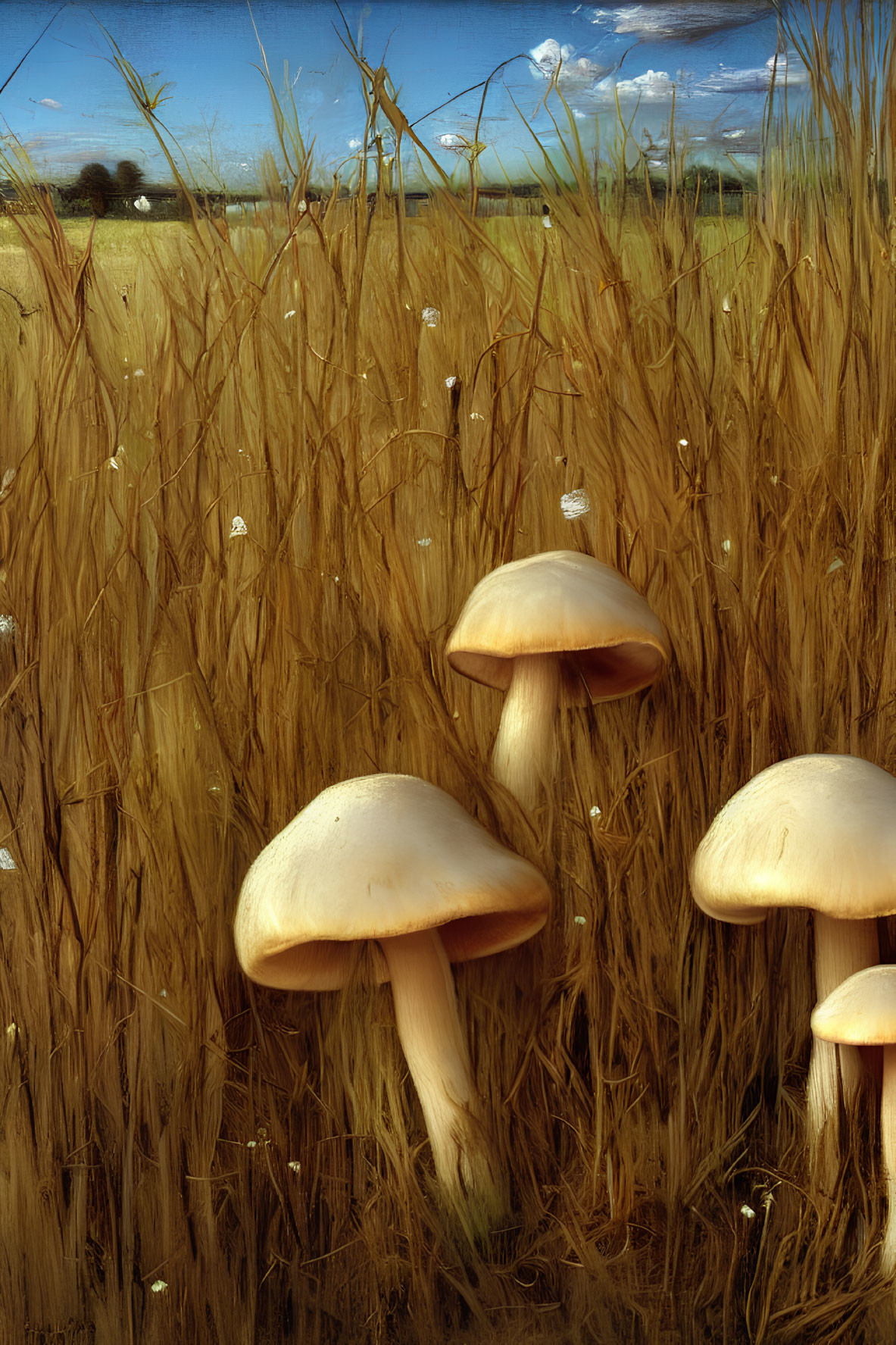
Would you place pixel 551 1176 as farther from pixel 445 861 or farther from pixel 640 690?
pixel 640 690

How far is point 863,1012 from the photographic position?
1104mm

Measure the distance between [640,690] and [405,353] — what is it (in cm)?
69

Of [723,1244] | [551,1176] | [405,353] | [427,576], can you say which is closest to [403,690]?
[427,576]

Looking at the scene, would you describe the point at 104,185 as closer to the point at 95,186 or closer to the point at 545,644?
the point at 95,186

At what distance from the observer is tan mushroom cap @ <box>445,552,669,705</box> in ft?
4.24

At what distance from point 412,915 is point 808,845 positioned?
1.61ft

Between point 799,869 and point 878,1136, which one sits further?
point 878,1136

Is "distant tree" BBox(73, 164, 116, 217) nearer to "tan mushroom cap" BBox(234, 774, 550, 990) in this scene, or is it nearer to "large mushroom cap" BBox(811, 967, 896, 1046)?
"tan mushroom cap" BBox(234, 774, 550, 990)

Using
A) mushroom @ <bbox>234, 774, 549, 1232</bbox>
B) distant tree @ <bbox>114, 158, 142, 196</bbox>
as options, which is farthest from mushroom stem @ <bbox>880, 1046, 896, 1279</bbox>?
distant tree @ <bbox>114, 158, 142, 196</bbox>

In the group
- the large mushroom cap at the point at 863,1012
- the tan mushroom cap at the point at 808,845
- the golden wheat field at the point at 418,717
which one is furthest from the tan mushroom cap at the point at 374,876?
the large mushroom cap at the point at 863,1012

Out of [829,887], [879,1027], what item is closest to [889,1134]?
[879,1027]

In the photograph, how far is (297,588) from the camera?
4.91 ft

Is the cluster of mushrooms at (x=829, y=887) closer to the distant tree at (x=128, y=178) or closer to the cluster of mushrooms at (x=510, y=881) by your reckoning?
the cluster of mushrooms at (x=510, y=881)

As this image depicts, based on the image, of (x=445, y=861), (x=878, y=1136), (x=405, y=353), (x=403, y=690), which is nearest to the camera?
(x=445, y=861)
